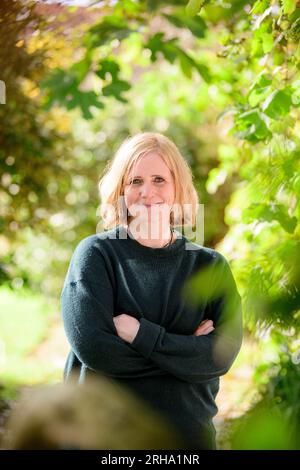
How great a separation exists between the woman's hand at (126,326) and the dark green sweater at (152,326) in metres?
0.01

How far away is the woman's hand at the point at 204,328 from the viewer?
1565mm

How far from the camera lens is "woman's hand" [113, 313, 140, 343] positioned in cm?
149

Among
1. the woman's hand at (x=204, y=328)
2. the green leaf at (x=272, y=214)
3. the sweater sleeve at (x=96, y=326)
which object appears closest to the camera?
the sweater sleeve at (x=96, y=326)

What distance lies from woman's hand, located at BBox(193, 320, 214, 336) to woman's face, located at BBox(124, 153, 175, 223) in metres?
0.30

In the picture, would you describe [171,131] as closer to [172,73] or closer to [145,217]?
[172,73]

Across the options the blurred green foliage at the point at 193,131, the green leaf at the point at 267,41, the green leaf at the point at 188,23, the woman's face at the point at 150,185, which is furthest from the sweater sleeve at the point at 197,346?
the green leaf at the point at 188,23

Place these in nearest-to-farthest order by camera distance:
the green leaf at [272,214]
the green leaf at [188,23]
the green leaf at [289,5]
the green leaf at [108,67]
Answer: the green leaf at [289,5] → the green leaf at [272,214] → the green leaf at [188,23] → the green leaf at [108,67]

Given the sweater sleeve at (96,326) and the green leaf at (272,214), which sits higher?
the sweater sleeve at (96,326)

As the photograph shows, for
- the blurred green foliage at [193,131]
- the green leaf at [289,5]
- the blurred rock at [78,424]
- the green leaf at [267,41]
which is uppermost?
the green leaf at [289,5]

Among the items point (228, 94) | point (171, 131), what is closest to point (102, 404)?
point (228, 94)

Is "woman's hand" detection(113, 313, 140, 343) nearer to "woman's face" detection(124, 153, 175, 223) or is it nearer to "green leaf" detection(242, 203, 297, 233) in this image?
"woman's face" detection(124, 153, 175, 223)

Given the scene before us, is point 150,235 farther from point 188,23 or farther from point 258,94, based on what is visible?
point 188,23

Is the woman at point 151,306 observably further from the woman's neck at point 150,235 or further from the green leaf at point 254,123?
the green leaf at point 254,123
